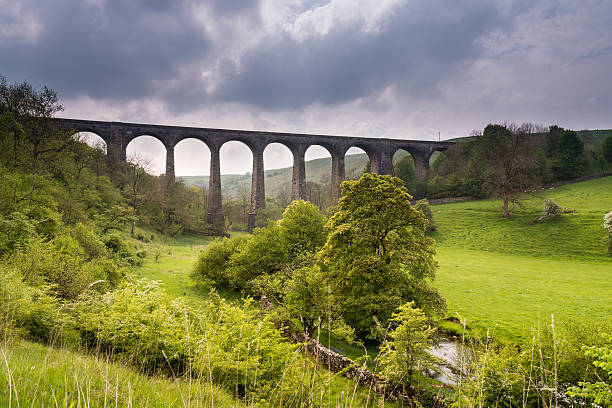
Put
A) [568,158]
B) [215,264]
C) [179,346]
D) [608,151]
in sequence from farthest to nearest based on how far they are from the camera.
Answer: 1. [608,151]
2. [568,158]
3. [215,264]
4. [179,346]

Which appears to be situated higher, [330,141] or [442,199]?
[330,141]

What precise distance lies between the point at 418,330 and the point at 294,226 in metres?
12.1

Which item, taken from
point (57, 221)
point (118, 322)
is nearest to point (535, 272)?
point (118, 322)

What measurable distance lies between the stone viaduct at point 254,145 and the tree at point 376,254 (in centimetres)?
3628

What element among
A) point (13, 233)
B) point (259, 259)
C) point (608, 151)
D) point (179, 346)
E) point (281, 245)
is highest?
point (608, 151)

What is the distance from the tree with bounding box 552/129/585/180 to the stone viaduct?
21.5 metres

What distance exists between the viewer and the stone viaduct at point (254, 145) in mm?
43688

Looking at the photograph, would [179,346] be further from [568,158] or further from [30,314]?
[568,158]

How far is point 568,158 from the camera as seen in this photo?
5519cm

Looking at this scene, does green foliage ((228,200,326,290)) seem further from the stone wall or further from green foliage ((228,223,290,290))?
the stone wall

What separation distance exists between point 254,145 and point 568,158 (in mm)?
55375

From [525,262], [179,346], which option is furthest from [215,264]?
[525,262]

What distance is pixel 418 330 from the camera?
902cm

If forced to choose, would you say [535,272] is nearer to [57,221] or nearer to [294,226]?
[294,226]
